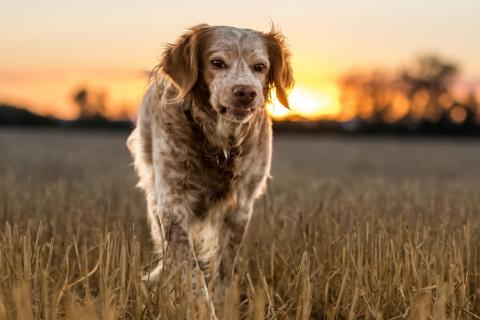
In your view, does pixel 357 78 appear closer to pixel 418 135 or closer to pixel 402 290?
pixel 418 135

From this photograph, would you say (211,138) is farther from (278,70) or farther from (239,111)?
(278,70)

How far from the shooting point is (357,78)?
53.2 metres

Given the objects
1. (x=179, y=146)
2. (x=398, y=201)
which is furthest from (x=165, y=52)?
(x=398, y=201)

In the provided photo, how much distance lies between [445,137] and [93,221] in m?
39.2

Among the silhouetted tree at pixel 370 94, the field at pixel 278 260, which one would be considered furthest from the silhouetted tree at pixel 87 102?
→ the field at pixel 278 260

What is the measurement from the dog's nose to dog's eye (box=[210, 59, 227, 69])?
38 cm

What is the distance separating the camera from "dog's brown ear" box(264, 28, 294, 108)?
4.50 meters

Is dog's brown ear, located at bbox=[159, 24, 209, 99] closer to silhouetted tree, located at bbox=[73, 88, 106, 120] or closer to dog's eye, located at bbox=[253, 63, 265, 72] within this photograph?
dog's eye, located at bbox=[253, 63, 265, 72]

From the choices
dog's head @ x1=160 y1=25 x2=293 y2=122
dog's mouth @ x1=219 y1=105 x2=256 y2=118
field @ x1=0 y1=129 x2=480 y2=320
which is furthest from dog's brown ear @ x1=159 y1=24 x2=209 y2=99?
field @ x1=0 y1=129 x2=480 y2=320

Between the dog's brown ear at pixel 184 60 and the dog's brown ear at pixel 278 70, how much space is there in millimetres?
465

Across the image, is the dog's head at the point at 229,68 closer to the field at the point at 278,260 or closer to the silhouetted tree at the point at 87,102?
the field at the point at 278,260

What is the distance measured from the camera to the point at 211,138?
4238mm

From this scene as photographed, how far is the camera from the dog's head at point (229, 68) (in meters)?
3.95

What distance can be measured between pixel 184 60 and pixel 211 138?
0.54 metres
